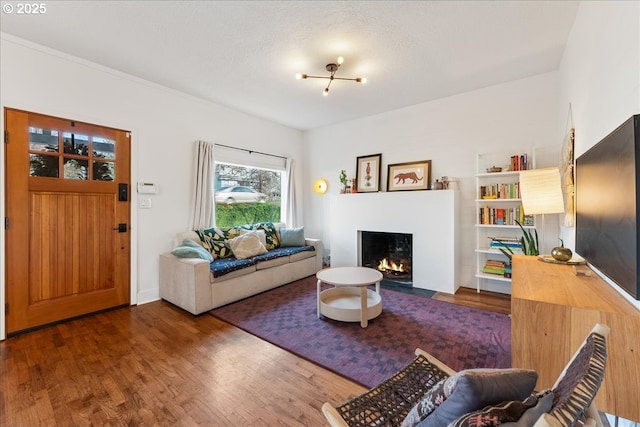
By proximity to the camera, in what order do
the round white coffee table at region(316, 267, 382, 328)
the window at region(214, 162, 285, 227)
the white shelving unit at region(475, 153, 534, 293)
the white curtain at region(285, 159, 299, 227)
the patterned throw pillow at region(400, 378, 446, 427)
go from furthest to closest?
1. the white curtain at region(285, 159, 299, 227)
2. the window at region(214, 162, 285, 227)
3. the white shelving unit at region(475, 153, 534, 293)
4. the round white coffee table at region(316, 267, 382, 328)
5. the patterned throw pillow at region(400, 378, 446, 427)

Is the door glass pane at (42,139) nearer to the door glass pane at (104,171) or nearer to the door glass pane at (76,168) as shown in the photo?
the door glass pane at (76,168)

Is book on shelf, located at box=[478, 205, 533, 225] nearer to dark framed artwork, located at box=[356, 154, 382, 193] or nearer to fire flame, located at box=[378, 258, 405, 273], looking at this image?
fire flame, located at box=[378, 258, 405, 273]

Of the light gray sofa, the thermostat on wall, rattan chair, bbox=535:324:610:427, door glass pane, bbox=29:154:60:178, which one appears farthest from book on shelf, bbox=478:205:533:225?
door glass pane, bbox=29:154:60:178

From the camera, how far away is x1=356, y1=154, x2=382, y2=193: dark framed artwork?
4.55 m

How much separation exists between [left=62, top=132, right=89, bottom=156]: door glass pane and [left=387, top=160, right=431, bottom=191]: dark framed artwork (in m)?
3.97

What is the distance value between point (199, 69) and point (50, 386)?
307cm

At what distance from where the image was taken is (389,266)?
14.4 ft

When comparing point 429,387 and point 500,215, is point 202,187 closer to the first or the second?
point 429,387

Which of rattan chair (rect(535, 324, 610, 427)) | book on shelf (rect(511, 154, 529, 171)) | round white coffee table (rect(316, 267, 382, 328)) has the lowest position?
round white coffee table (rect(316, 267, 382, 328))

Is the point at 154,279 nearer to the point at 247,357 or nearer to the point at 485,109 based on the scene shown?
the point at 247,357

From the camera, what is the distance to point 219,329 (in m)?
2.62

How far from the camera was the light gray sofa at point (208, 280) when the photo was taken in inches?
114

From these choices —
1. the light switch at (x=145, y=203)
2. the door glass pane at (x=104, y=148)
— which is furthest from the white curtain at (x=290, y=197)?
the door glass pane at (x=104, y=148)

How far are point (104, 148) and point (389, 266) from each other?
412 centimetres
